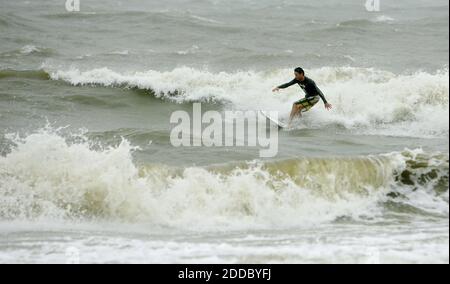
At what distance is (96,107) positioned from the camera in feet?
Answer: 47.6

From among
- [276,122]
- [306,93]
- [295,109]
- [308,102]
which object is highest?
[306,93]

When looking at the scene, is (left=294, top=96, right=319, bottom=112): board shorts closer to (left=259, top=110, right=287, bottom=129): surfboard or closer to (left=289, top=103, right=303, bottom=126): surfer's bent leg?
(left=289, top=103, right=303, bottom=126): surfer's bent leg

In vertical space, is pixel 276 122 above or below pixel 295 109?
below

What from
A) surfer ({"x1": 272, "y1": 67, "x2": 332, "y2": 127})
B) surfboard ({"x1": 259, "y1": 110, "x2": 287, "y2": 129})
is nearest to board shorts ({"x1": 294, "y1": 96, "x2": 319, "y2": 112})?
surfer ({"x1": 272, "y1": 67, "x2": 332, "y2": 127})

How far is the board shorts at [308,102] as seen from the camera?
1253 centimetres

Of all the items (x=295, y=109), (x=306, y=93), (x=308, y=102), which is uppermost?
(x=306, y=93)

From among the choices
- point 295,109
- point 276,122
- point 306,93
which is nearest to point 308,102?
point 306,93

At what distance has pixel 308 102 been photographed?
41.3 ft

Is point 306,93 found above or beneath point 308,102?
above

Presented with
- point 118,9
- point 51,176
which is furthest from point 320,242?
point 118,9

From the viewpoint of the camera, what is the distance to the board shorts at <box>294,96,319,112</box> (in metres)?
12.5

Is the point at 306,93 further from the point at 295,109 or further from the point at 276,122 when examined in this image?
the point at 276,122

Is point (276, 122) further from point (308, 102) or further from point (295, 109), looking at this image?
point (308, 102)

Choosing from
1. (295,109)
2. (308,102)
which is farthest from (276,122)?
(308,102)
